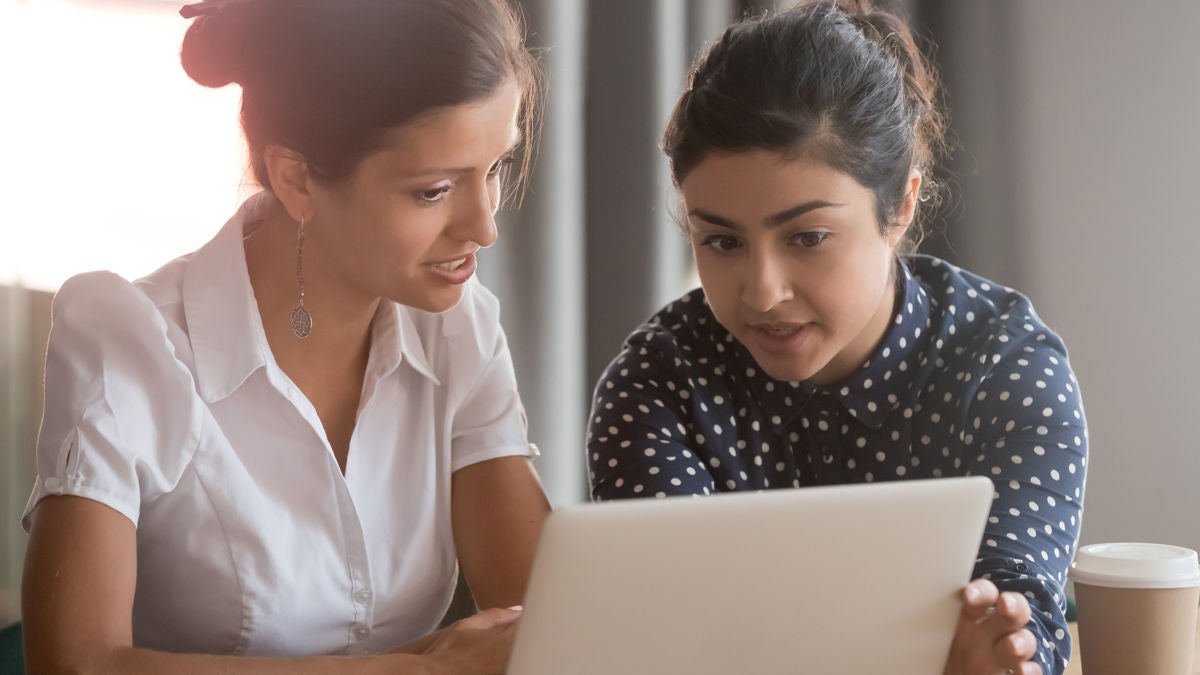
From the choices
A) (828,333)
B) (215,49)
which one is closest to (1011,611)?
(828,333)

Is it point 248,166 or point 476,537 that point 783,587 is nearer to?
point 476,537

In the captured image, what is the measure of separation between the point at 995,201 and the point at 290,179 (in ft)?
5.42

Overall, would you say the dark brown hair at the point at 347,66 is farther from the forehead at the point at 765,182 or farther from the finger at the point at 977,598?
the finger at the point at 977,598

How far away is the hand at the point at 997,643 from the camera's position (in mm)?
972

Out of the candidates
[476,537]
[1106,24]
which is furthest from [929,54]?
[476,537]

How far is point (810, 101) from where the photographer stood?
132 cm

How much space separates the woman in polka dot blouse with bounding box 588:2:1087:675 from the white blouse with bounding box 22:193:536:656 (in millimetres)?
209

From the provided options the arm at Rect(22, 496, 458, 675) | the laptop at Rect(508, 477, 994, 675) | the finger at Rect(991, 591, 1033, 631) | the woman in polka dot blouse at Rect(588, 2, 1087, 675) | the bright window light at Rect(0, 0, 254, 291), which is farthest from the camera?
the bright window light at Rect(0, 0, 254, 291)

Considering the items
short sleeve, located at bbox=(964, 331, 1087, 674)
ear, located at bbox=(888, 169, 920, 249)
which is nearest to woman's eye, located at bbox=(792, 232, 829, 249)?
ear, located at bbox=(888, 169, 920, 249)

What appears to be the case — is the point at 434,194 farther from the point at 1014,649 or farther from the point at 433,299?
the point at 1014,649

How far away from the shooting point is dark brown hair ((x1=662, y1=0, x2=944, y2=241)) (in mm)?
1308

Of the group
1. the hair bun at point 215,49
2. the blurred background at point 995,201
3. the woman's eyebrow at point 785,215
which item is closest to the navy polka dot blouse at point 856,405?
the woman's eyebrow at point 785,215

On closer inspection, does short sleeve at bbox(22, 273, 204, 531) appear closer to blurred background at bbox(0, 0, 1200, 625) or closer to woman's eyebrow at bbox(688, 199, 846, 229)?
woman's eyebrow at bbox(688, 199, 846, 229)

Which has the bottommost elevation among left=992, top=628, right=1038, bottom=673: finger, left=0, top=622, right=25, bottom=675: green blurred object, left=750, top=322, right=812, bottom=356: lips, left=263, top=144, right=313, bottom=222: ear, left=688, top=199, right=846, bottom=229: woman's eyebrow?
left=0, top=622, right=25, bottom=675: green blurred object
